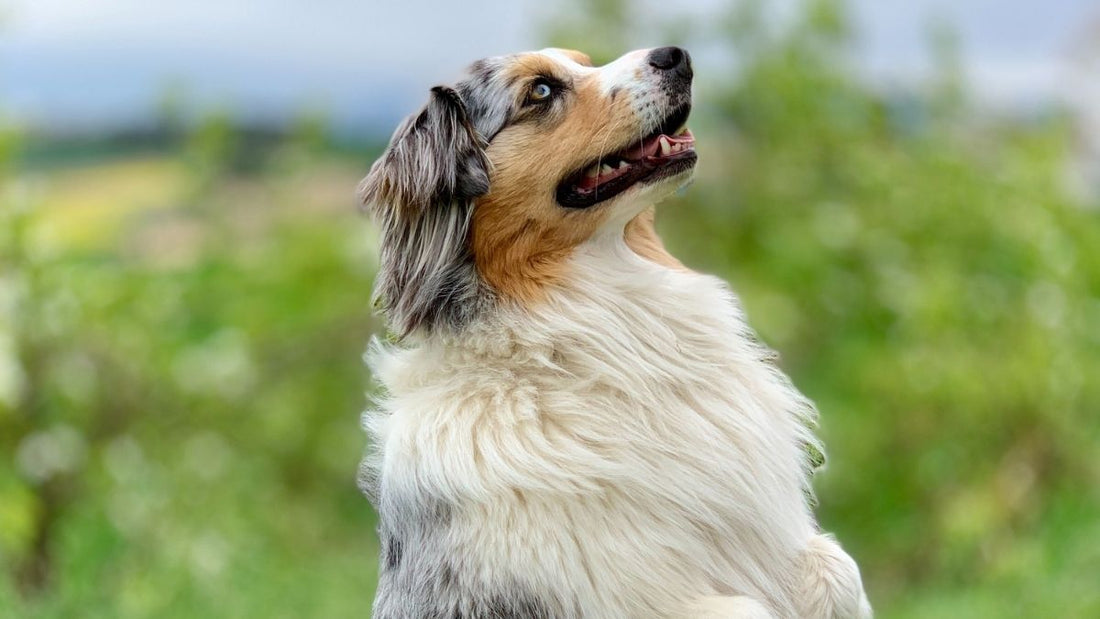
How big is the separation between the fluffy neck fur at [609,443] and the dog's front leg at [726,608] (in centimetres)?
6

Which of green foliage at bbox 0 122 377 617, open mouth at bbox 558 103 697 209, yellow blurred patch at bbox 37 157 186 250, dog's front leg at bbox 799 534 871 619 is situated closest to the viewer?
dog's front leg at bbox 799 534 871 619

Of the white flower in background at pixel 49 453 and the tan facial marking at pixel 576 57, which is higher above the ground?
the tan facial marking at pixel 576 57

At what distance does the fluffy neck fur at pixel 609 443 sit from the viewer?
10.3 feet

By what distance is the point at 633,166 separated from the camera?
3.46m

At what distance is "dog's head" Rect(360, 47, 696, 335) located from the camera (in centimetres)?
339

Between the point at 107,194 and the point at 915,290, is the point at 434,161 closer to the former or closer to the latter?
the point at 915,290

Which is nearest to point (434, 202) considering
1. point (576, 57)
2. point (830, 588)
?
point (576, 57)

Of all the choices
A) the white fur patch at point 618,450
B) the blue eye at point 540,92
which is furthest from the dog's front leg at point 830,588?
the blue eye at point 540,92

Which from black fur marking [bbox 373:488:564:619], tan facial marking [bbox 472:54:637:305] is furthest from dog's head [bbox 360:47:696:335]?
black fur marking [bbox 373:488:564:619]

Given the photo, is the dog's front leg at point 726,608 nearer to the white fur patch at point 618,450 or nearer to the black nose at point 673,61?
the white fur patch at point 618,450

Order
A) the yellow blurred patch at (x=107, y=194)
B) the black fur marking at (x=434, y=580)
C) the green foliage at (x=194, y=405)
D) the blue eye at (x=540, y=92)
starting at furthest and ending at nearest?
the yellow blurred patch at (x=107, y=194) < the green foliage at (x=194, y=405) < the blue eye at (x=540, y=92) < the black fur marking at (x=434, y=580)

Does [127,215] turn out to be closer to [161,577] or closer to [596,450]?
[161,577]

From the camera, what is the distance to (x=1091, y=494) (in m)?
8.23

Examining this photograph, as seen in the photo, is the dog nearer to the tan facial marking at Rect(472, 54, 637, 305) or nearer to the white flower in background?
the tan facial marking at Rect(472, 54, 637, 305)
